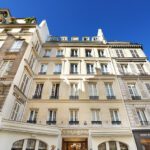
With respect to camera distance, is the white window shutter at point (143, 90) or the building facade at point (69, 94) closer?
the building facade at point (69, 94)

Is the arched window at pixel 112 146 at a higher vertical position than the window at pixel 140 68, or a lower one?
lower

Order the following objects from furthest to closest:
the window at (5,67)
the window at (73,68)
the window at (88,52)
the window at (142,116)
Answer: the window at (88,52)
the window at (73,68)
the window at (142,116)
the window at (5,67)

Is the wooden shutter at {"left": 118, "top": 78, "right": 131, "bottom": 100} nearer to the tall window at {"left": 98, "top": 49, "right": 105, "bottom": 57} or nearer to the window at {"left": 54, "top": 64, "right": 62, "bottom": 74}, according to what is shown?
the tall window at {"left": 98, "top": 49, "right": 105, "bottom": 57}

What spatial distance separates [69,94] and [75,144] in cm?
461

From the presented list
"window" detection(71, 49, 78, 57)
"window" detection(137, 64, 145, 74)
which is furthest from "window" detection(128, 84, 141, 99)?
"window" detection(71, 49, 78, 57)

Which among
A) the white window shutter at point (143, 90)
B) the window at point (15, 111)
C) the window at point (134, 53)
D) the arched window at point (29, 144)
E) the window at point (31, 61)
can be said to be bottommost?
the arched window at point (29, 144)

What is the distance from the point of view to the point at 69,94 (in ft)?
44.8

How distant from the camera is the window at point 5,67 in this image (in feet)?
37.8

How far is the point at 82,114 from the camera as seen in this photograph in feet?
40.2

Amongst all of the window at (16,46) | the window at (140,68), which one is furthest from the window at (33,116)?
the window at (140,68)

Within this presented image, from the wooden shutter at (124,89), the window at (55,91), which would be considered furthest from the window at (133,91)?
the window at (55,91)

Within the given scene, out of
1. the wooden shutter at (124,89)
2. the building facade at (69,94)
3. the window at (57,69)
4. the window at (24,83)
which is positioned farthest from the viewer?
the window at (57,69)

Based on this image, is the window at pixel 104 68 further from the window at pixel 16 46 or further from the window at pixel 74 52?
the window at pixel 16 46

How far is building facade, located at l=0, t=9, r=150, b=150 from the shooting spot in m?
10.1
